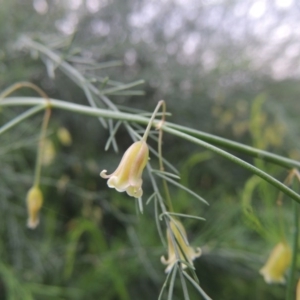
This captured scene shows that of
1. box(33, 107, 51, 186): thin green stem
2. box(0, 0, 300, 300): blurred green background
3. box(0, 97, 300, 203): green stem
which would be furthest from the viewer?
box(0, 0, 300, 300): blurred green background

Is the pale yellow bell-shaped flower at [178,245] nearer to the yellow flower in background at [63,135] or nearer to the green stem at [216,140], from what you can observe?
the green stem at [216,140]

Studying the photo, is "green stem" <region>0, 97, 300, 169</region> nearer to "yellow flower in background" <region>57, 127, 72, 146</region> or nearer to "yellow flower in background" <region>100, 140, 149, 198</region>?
"yellow flower in background" <region>100, 140, 149, 198</region>

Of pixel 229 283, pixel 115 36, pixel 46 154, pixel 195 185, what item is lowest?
pixel 229 283

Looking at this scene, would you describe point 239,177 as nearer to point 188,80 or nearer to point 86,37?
point 188,80

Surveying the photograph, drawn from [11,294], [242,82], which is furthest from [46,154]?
[242,82]

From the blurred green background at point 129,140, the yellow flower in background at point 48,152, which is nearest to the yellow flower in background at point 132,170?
the blurred green background at point 129,140

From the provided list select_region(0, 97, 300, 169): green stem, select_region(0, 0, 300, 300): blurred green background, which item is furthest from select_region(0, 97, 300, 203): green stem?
select_region(0, 0, 300, 300): blurred green background
